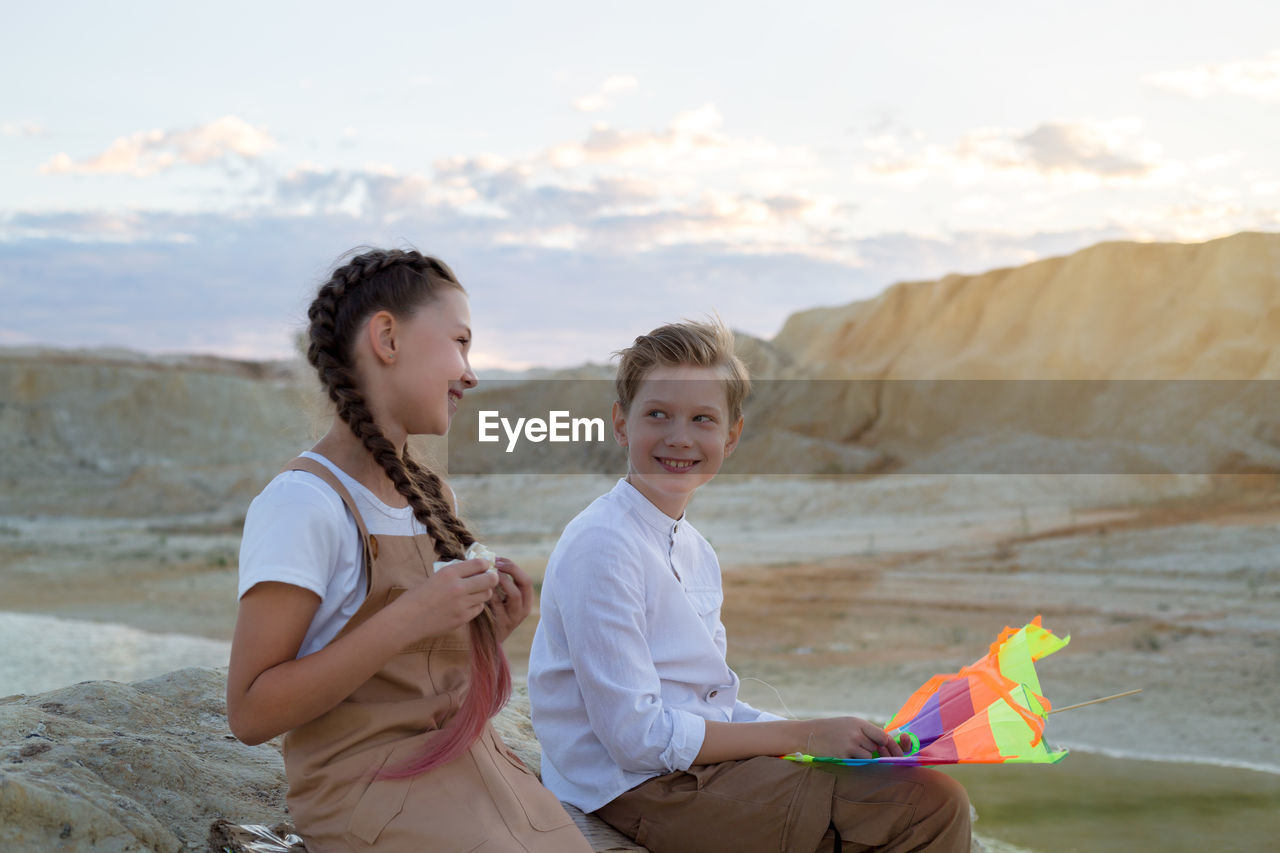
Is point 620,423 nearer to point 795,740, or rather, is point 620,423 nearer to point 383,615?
point 795,740

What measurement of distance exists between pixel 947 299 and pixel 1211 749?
3142 centimetres

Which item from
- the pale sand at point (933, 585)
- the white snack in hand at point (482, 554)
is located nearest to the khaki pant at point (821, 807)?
the white snack in hand at point (482, 554)

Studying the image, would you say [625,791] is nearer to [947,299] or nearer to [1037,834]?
[1037,834]

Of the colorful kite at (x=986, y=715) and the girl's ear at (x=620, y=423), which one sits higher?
the girl's ear at (x=620, y=423)

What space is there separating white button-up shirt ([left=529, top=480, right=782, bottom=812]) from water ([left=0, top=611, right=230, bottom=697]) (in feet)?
25.9

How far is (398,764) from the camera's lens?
1996 mm

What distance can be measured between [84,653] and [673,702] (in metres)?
10.5

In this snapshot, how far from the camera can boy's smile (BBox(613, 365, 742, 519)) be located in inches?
101

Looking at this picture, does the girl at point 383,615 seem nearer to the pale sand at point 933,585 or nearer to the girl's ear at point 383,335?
the girl's ear at point 383,335

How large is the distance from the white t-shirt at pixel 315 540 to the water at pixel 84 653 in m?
8.23

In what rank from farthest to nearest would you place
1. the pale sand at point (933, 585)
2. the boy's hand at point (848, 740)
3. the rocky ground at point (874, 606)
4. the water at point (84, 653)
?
the water at point (84, 653) < the pale sand at point (933, 585) < the rocky ground at point (874, 606) < the boy's hand at point (848, 740)

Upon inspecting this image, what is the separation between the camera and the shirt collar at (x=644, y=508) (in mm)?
2533

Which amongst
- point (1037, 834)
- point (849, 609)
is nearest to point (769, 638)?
point (849, 609)

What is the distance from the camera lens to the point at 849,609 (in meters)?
12.4
